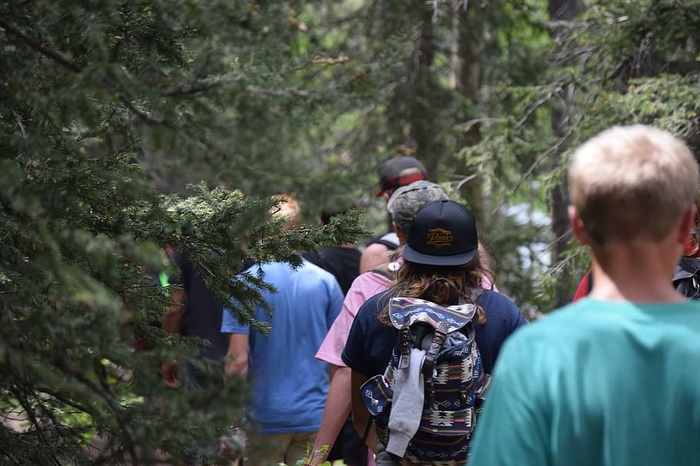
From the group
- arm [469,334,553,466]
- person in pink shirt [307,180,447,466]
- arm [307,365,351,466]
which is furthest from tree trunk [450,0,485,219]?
arm [469,334,553,466]

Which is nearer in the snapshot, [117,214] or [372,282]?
[117,214]

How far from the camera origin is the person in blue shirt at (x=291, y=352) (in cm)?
559

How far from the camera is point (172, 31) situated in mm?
3316

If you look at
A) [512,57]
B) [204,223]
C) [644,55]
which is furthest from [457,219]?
[512,57]

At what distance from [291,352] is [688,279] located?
8.44 feet

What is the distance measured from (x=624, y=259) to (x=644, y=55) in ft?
20.1

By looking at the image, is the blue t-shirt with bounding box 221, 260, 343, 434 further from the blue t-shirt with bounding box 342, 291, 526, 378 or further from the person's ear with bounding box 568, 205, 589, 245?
the person's ear with bounding box 568, 205, 589, 245

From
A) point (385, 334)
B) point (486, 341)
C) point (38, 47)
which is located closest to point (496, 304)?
point (486, 341)

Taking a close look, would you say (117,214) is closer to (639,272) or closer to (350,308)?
(350,308)

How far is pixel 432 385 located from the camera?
3432 millimetres

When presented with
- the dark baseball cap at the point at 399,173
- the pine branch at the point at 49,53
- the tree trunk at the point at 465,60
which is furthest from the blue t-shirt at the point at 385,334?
the tree trunk at the point at 465,60

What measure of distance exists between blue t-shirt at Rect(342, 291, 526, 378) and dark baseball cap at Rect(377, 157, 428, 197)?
Result: 2.18 meters

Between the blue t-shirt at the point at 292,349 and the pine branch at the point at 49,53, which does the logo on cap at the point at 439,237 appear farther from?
the blue t-shirt at the point at 292,349

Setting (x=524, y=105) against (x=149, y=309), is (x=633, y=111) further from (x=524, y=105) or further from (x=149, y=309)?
(x=149, y=309)
